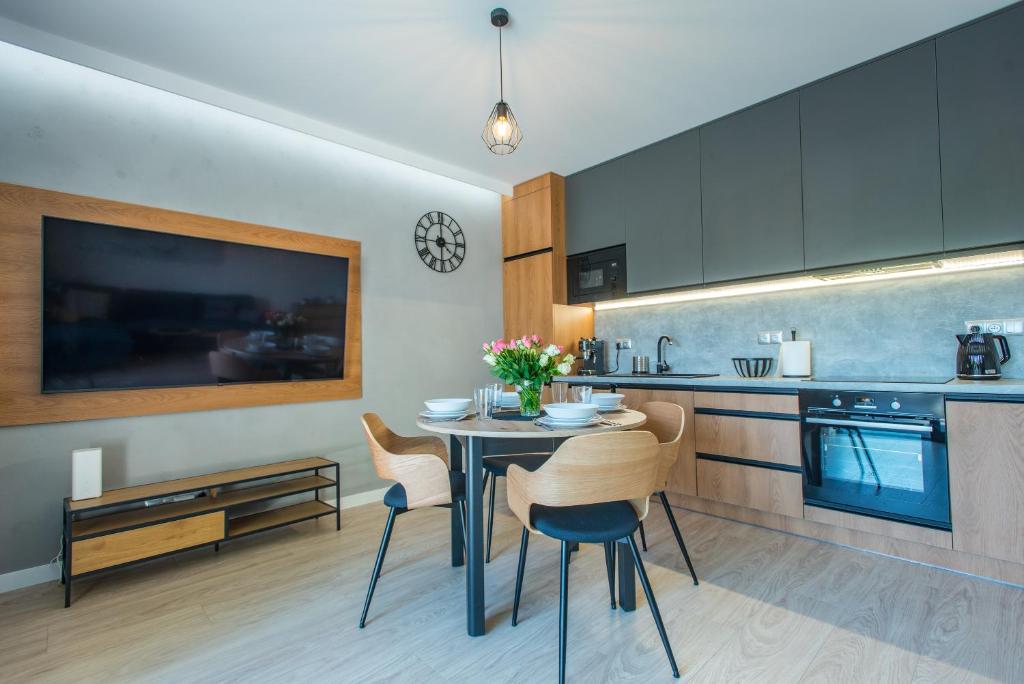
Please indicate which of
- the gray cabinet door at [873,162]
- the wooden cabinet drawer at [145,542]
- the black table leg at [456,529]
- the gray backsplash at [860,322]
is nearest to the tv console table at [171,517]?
the wooden cabinet drawer at [145,542]

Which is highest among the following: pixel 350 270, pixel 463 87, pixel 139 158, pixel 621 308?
pixel 463 87

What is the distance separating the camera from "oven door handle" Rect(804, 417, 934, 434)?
2.24m

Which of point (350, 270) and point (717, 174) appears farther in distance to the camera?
point (350, 270)

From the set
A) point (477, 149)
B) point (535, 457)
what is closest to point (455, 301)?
point (477, 149)

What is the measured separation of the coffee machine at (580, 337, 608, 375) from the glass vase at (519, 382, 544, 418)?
214 cm

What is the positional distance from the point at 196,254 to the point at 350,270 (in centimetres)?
98

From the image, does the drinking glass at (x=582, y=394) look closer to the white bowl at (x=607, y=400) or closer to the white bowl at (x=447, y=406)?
the white bowl at (x=607, y=400)

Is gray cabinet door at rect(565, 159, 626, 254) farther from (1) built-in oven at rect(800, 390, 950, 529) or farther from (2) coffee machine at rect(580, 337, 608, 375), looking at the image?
(1) built-in oven at rect(800, 390, 950, 529)

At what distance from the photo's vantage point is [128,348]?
2.57m

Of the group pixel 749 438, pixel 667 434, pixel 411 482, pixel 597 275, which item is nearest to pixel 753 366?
pixel 749 438

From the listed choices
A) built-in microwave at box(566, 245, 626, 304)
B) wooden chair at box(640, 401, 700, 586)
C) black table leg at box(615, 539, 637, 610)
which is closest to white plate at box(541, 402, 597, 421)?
wooden chair at box(640, 401, 700, 586)

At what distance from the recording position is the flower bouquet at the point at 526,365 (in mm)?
1984

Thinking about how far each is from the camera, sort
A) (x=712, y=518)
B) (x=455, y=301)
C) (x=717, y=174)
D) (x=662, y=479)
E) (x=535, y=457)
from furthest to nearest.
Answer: (x=455, y=301) → (x=717, y=174) → (x=712, y=518) → (x=535, y=457) → (x=662, y=479)

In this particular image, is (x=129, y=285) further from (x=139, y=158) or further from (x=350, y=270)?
(x=350, y=270)
